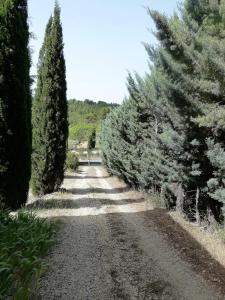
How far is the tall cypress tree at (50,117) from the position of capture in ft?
65.5

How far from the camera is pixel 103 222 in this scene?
12414 millimetres

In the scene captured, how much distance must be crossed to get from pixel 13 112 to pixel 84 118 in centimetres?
10277

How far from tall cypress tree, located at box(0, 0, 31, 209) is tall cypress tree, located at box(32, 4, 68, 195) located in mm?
6412

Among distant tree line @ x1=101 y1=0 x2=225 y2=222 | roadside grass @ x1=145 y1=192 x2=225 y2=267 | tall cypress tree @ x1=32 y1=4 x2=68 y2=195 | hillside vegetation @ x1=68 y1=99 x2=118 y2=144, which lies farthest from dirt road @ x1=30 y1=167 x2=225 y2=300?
hillside vegetation @ x1=68 y1=99 x2=118 y2=144

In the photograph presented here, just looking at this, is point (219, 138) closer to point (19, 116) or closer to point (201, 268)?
point (201, 268)

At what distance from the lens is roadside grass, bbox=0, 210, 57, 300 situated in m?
5.60

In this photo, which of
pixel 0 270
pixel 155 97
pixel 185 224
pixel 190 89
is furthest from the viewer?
pixel 155 97

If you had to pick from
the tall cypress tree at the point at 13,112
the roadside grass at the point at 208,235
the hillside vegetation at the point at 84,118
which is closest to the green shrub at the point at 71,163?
the roadside grass at the point at 208,235

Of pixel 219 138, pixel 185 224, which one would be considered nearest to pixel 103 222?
pixel 185 224

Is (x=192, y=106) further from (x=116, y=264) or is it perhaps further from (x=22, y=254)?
(x=22, y=254)

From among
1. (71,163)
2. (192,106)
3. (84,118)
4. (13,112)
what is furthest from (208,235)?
(84,118)

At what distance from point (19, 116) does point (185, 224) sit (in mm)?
6328

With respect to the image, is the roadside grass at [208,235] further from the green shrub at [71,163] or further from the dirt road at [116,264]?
the green shrub at [71,163]

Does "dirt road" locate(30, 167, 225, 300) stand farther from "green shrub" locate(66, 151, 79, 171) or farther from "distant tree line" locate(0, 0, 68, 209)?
→ "green shrub" locate(66, 151, 79, 171)
